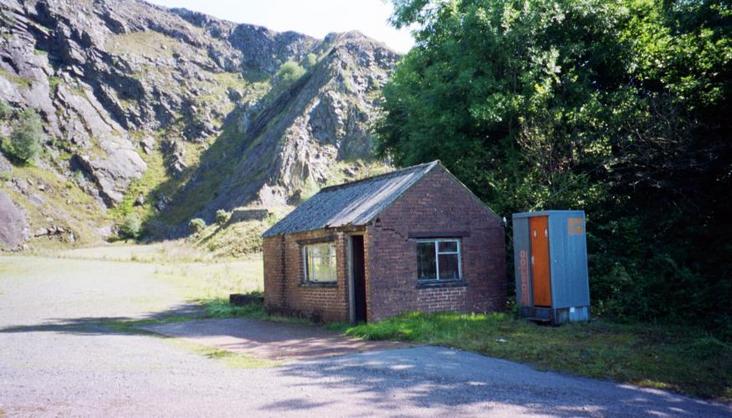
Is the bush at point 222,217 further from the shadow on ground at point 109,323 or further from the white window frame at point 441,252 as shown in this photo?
the white window frame at point 441,252

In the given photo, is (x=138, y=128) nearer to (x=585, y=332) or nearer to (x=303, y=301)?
(x=303, y=301)

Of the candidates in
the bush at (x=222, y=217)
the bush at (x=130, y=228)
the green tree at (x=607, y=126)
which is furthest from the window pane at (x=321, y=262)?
the bush at (x=130, y=228)

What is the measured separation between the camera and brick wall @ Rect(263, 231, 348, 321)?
16562 mm

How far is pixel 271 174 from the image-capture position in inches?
2640

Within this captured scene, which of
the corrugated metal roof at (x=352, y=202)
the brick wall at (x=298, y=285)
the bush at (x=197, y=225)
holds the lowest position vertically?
the brick wall at (x=298, y=285)

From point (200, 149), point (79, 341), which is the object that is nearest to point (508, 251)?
point (79, 341)

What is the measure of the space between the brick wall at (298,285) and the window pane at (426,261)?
1993 millimetres

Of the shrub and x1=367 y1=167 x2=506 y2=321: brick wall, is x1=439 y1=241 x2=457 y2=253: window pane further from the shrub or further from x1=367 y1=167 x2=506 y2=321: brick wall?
the shrub

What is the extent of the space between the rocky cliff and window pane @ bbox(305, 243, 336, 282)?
4622 cm

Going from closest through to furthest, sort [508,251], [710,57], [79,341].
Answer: [79,341], [710,57], [508,251]

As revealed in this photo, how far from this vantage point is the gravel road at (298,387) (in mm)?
7422

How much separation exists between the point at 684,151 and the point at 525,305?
586 centimetres

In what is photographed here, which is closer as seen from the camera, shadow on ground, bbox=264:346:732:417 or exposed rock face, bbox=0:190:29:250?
shadow on ground, bbox=264:346:732:417

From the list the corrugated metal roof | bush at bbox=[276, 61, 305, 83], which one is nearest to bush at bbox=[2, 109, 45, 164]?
bush at bbox=[276, 61, 305, 83]
